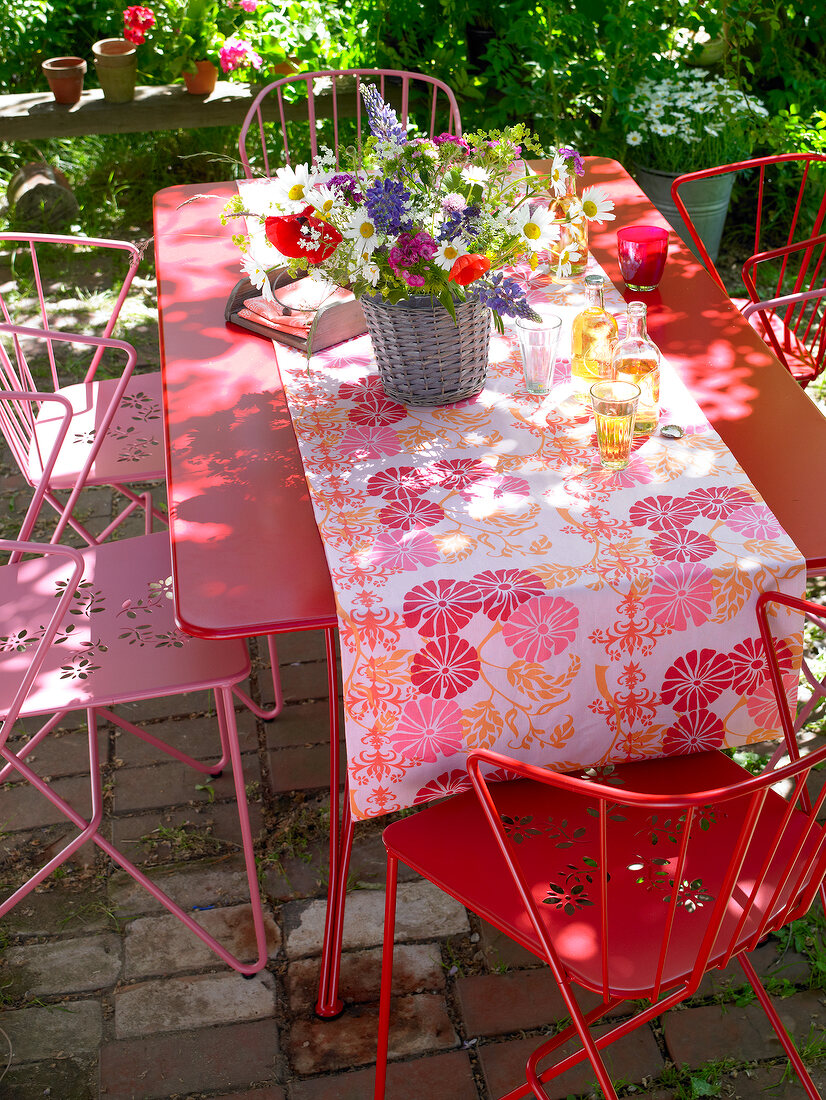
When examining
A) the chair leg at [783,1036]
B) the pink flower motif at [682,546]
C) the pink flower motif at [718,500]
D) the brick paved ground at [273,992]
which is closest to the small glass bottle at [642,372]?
the pink flower motif at [718,500]

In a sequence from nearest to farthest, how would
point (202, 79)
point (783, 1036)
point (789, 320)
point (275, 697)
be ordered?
point (783, 1036) → point (275, 697) → point (789, 320) → point (202, 79)

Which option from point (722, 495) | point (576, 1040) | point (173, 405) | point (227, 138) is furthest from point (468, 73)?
point (576, 1040)

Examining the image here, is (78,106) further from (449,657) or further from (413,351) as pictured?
(449,657)

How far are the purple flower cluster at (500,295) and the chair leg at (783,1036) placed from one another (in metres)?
1.21

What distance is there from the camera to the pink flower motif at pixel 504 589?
161 cm

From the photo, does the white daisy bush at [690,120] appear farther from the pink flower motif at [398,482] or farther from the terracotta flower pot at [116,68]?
the pink flower motif at [398,482]

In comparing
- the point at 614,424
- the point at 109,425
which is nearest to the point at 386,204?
the point at 614,424

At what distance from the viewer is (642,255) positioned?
7.96ft

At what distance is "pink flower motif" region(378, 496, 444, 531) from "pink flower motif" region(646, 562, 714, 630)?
37 cm

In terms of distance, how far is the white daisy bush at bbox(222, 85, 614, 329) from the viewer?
1782mm

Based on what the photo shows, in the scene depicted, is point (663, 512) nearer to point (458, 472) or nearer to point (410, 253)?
point (458, 472)

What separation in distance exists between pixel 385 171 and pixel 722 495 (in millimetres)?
793

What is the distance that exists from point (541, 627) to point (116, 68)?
435cm

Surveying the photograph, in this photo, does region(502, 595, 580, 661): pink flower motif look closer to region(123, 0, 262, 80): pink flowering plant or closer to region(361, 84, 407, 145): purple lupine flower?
region(361, 84, 407, 145): purple lupine flower
